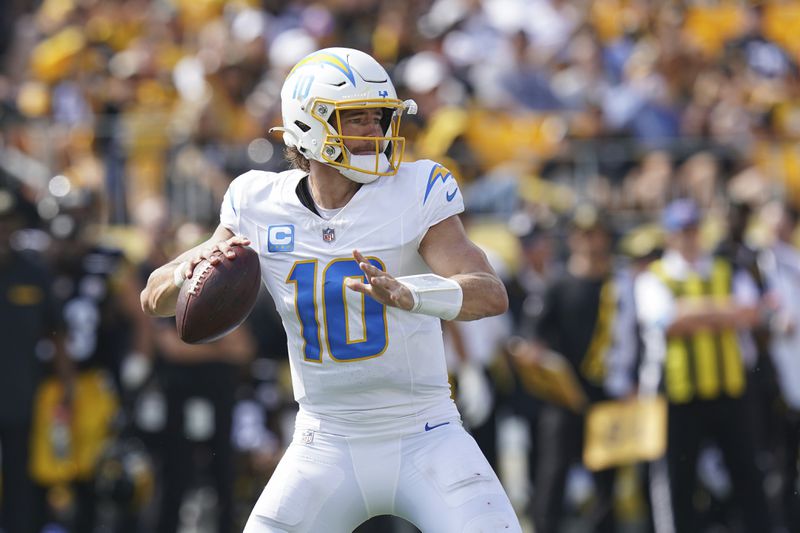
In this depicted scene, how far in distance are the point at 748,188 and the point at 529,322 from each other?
2.50m

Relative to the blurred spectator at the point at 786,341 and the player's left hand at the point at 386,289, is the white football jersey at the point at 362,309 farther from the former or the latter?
the blurred spectator at the point at 786,341

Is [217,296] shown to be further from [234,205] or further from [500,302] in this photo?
[500,302]

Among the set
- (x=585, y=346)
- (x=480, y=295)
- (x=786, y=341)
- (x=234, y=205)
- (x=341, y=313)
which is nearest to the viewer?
(x=480, y=295)

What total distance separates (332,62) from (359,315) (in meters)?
0.80

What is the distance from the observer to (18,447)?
25.9 ft

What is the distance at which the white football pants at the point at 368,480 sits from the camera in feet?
14.1

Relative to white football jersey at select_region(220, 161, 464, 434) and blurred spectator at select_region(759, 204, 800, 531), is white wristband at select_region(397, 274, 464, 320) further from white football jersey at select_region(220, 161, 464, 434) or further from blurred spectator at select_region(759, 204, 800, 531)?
blurred spectator at select_region(759, 204, 800, 531)

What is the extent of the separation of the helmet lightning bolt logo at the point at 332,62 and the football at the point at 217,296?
618 millimetres

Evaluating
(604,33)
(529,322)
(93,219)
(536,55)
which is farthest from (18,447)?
(604,33)

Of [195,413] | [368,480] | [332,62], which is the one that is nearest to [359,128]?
[332,62]

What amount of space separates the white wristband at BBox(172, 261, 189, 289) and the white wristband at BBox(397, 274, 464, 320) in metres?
0.73

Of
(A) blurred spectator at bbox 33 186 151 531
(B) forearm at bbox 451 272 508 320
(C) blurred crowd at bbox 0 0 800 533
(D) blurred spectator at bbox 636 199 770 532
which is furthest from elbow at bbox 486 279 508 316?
(A) blurred spectator at bbox 33 186 151 531

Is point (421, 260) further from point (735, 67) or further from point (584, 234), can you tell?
point (735, 67)

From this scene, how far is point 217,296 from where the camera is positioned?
4.30 m
